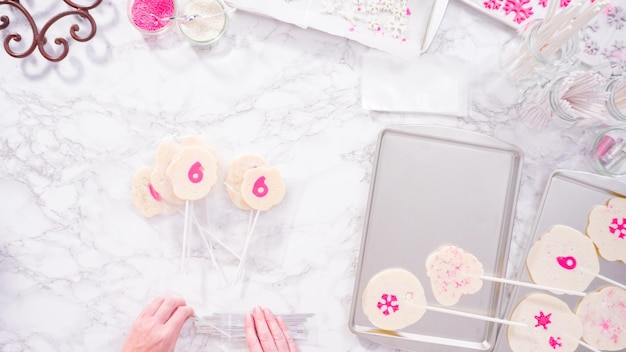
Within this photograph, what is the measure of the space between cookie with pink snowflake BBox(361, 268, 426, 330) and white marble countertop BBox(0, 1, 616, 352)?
0.06m

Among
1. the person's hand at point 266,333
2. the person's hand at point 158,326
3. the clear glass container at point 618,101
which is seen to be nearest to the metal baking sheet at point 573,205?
the clear glass container at point 618,101

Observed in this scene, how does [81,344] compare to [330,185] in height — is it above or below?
below

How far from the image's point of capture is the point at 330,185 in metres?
1.21

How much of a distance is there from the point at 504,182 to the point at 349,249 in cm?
37

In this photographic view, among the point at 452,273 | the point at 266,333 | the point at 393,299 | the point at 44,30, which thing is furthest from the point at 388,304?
the point at 44,30

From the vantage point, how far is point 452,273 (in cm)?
120

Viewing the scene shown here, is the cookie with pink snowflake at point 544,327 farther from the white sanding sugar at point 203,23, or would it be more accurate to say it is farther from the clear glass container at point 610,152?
the white sanding sugar at point 203,23

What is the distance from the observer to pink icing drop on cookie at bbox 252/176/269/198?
45.4 inches

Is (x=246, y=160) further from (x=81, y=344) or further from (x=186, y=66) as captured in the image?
(x=81, y=344)

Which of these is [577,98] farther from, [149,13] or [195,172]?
[149,13]

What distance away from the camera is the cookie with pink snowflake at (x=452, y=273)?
1.19m

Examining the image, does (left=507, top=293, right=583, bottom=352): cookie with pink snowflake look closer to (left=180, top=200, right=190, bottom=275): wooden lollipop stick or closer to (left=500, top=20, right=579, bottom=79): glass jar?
(left=500, top=20, right=579, bottom=79): glass jar

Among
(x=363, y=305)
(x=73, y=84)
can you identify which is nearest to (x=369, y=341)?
(x=363, y=305)

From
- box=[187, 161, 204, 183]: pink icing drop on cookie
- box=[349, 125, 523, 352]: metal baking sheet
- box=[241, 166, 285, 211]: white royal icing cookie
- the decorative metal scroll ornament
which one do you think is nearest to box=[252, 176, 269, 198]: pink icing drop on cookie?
box=[241, 166, 285, 211]: white royal icing cookie
